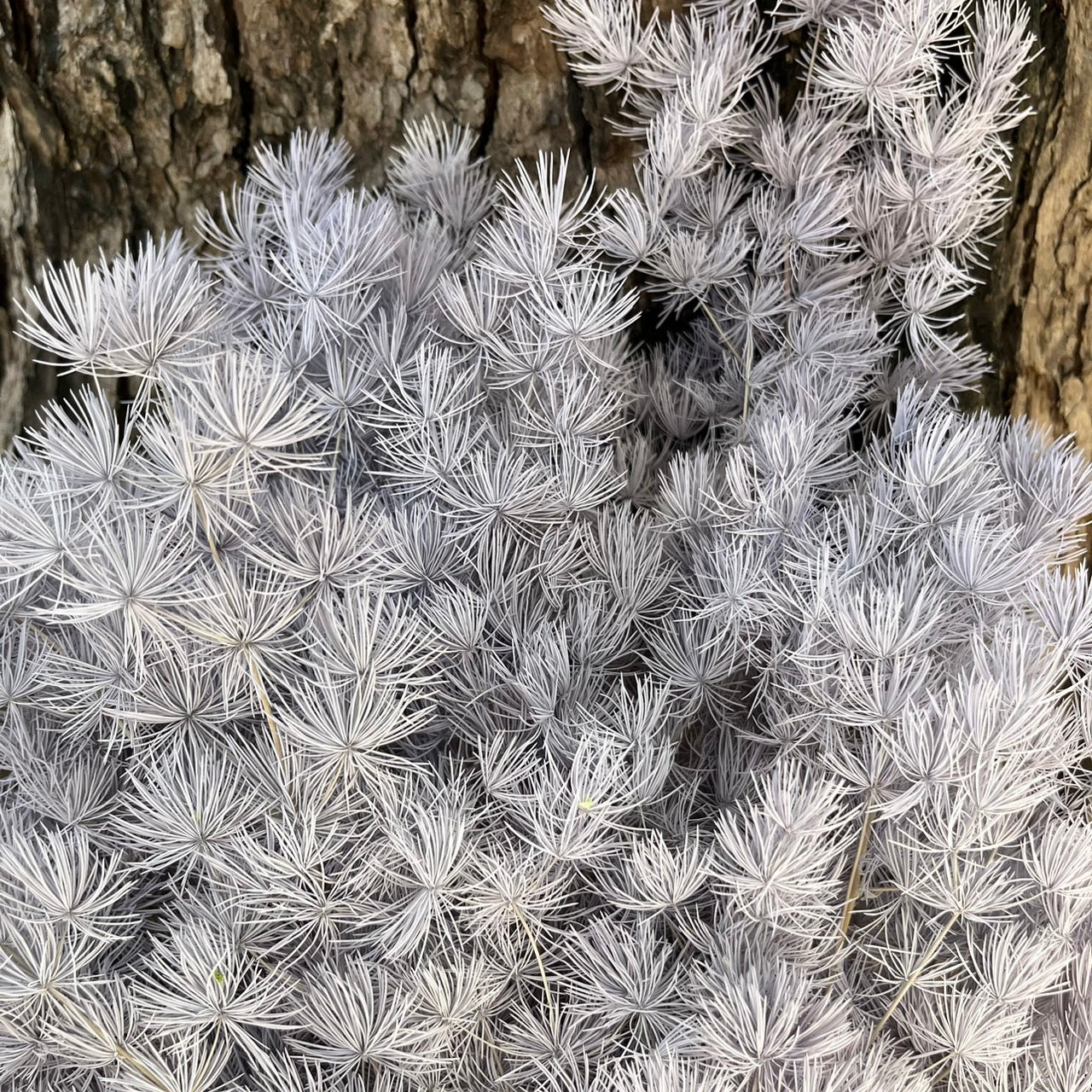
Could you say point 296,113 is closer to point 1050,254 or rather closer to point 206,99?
point 206,99

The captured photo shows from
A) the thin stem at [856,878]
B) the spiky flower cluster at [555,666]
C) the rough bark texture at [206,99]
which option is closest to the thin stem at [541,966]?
the spiky flower cluster at [555,666]

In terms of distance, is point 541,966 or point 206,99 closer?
point 541,966

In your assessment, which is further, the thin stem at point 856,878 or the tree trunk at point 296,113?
the tree trunk at point 296,113

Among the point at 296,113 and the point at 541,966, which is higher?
the point at 296,113

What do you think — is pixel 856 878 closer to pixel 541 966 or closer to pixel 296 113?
pixel 541 966

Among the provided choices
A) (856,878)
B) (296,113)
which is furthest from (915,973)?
(296,113)

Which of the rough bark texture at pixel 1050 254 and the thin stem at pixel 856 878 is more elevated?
the rough bark texture at pixel 1050 254

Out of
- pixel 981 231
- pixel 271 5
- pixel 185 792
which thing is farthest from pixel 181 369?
pixel 981 231

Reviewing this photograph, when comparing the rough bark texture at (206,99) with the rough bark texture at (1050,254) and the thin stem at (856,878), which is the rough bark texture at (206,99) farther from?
the thin stem at (856,878)
